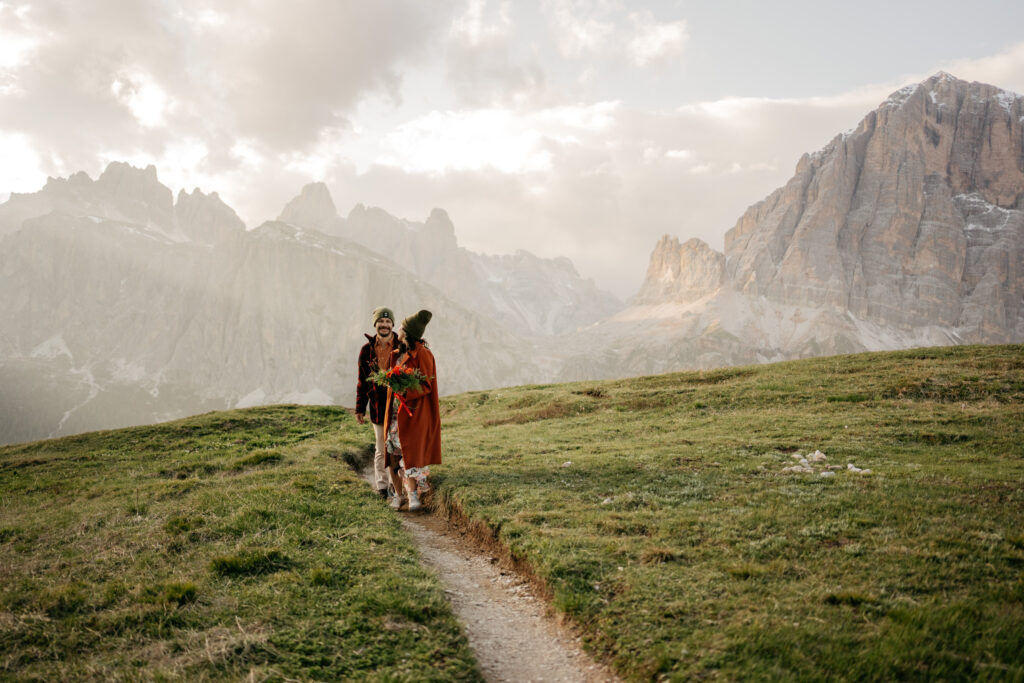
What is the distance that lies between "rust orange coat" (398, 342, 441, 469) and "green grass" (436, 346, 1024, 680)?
1.23 m

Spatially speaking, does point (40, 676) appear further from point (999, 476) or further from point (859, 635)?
point (999, 476)

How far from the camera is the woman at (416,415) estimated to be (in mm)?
13531

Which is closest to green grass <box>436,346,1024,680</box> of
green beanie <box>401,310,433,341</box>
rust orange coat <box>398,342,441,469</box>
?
rust orange coat <box>398,342,441,469</box>

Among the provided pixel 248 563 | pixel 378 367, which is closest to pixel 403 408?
pixel 378 367

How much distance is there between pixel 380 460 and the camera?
14.5 meters

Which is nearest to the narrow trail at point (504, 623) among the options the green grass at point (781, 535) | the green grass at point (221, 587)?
the green grass at point (781, 535)

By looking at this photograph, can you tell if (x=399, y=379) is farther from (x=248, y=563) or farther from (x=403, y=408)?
(x=248, y=563)

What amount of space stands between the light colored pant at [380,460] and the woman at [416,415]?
787 mm

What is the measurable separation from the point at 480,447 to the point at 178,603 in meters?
13.9

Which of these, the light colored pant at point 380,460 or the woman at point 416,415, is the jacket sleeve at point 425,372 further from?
the light colored pant at point 380,460

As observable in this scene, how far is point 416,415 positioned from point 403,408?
0.38 metres

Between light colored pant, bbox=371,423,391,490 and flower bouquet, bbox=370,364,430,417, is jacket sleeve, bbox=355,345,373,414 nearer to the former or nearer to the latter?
light colored pant, bbox=371,423,391,490

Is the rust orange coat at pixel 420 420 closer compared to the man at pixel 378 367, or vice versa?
the rust orange coat at pixel 420 420

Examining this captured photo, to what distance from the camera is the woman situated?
13.5m
